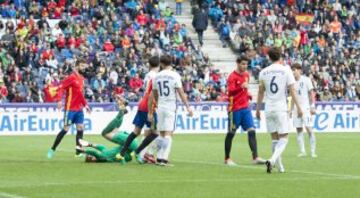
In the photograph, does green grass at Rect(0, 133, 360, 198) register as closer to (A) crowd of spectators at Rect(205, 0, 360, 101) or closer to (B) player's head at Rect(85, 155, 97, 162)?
(B) player's head at Rect(85, 155, 97, 162)

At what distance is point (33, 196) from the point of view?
15242mm

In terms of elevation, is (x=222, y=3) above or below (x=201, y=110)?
above

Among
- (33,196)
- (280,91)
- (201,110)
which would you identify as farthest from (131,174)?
(201,110)

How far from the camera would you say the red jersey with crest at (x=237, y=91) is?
22641mm

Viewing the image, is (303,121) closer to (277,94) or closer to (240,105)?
(240,105)

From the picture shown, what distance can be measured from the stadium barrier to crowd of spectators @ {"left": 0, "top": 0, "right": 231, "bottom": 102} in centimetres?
164

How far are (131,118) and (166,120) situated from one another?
60.7ft

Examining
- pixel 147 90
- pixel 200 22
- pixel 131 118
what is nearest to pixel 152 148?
pixel 147 90

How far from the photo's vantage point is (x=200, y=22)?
51.0 metres

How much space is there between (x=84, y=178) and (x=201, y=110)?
23122 millimetres

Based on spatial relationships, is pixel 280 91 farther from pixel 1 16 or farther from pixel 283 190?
pixel 1 16

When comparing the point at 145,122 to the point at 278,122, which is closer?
the point at 278,122

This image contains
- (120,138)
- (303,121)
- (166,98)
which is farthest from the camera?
(303,121)

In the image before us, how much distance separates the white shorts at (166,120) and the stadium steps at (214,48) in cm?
2693
